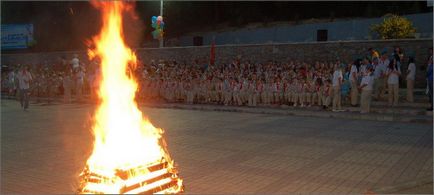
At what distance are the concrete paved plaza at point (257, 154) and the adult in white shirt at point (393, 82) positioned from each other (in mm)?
2253

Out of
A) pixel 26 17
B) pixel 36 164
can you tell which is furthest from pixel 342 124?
pixel 26 17

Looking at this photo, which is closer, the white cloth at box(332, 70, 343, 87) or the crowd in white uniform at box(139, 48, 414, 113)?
the white cloth at box(332, 70, 343, 87)

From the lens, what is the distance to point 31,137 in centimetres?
1104

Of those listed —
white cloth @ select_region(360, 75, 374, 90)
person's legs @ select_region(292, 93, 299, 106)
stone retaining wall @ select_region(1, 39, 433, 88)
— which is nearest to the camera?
white cloth @ select_region(360, 75, 374, 90)

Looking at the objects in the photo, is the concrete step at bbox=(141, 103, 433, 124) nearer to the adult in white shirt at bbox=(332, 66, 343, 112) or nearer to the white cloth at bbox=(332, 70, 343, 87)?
the adult in white shirt at bbox=(332, 66, 343, 112)

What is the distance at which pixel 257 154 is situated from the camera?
8.66 metres

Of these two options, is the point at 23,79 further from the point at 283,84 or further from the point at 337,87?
the point at 337,87

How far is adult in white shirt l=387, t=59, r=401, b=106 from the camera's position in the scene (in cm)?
1439

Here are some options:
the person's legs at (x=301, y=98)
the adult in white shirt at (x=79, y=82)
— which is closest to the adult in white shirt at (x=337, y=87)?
the person's legs at (x=301, y=98)

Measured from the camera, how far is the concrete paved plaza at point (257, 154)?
6.60 metres

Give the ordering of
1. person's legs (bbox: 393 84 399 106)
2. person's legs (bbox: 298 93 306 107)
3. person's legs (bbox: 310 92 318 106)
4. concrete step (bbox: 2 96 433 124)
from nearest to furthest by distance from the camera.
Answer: concrete step (bbox: 2 96 433 124) < person's legs (bbox: 393 84 399 106) < person's legs (bbox: 310 92 318 106) < person's legs (bbox: 298 93 306 107)

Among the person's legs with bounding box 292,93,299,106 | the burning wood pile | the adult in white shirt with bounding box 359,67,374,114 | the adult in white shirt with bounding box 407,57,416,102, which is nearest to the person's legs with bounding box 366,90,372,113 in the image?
the adult in white shirt with bounding box 359,67,374,114

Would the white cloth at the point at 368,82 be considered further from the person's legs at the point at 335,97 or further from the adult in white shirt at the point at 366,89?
the person's legs at the point at 335,97

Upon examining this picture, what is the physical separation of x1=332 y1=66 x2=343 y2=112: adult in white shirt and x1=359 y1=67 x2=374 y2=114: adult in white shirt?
0.86 metres
